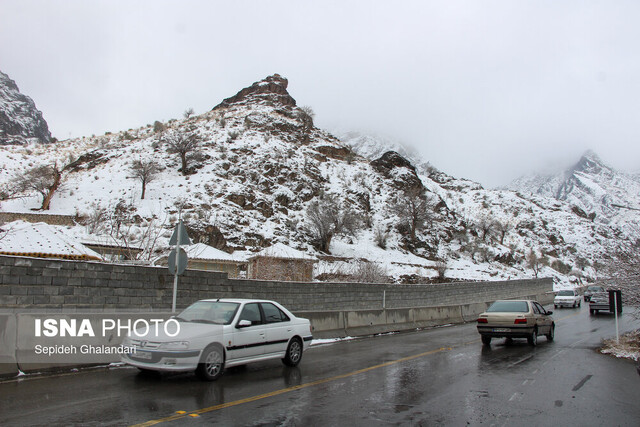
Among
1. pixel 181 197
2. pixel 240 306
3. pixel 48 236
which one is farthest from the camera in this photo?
pixel 181 197

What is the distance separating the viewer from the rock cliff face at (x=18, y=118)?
108 metres

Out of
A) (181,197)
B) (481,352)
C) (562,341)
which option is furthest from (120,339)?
(181,197)

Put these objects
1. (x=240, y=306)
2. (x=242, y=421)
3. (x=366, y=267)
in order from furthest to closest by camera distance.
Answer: (x=366, y=267) → (x=240, y=306) → (x=242, y=421)

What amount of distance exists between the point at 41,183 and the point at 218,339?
45.6 m

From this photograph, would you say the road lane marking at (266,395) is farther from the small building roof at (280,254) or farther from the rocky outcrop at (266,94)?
the rocky outcrop at (266,94)

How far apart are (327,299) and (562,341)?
894cm

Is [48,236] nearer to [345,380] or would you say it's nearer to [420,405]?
[345,380]

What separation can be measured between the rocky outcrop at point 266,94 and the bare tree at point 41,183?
5086 cm

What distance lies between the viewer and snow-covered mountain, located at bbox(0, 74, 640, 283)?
45.8 m

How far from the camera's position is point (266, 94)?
9469 centimetres

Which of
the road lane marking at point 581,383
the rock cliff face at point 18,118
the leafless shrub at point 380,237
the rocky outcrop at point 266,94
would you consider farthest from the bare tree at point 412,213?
the rock cliff face at point 18,118

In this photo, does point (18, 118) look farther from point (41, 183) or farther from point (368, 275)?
point (368, 275)

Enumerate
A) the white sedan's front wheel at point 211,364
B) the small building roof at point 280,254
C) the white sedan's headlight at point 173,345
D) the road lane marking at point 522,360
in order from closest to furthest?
the white sedan's headlight at point 173,345 < the white sedan's front wheel at point 211,364 < the road lane marking at point 522,360 < the small building roof at point 280,254

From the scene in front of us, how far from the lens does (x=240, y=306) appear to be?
9273 mm
